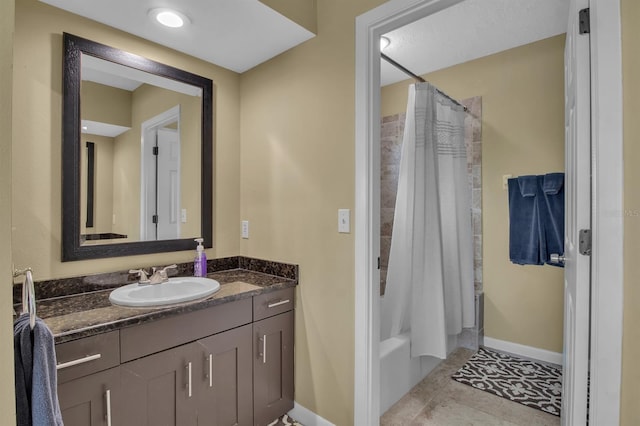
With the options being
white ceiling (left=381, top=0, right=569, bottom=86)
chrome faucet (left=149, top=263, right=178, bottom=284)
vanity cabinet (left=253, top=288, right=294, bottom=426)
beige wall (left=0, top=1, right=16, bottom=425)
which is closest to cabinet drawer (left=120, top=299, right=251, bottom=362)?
vanity cabinet (left=253, top=288, right=294, bottom=426)

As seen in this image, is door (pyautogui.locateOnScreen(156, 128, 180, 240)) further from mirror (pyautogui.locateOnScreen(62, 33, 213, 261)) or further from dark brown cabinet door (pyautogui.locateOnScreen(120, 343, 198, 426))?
dark brown cabinet door (pyautogui.locateOnScreen(120, 343, 198, 426))

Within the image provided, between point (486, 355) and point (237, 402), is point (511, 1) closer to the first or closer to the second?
point (486, 355)

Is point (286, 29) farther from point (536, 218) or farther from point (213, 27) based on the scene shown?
point (536, 218)

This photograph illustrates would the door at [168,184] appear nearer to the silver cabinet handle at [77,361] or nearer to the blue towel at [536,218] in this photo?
the silver cabinet handle at [77,361]

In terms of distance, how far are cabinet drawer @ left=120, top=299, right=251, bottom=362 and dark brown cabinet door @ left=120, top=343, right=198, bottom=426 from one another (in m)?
0.04

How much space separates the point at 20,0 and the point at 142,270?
4.30ft

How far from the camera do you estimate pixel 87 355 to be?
1.18 m

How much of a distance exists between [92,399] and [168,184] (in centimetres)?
115

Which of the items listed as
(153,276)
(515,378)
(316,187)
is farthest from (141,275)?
(515,378)

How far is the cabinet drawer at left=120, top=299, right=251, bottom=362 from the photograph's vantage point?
51.0 inches

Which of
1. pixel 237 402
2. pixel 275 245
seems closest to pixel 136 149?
pixel 275 245

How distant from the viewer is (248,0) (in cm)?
153

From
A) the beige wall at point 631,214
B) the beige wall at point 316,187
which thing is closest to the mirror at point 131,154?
the beige wall at point 316,187

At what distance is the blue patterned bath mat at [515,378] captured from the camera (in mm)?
2074
